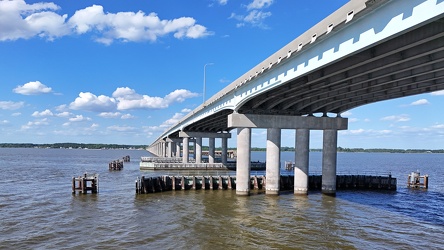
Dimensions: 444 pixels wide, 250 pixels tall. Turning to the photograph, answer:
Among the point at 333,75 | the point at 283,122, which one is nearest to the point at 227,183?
the point at 283,122

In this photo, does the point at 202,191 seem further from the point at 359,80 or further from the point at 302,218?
the point at 359,80

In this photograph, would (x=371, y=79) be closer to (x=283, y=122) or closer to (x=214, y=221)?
(x=283, y=122)

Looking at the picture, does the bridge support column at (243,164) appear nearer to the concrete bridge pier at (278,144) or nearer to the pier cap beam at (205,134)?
the concrete bridge pier at (278,144)

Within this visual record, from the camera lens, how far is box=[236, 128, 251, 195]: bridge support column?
36562 mm

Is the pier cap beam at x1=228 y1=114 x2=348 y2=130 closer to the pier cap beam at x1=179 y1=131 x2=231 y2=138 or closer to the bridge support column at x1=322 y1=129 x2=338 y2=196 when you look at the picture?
the bridge support column at x1=322 y1=129 x2=338 y2=196

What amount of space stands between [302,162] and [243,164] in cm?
662

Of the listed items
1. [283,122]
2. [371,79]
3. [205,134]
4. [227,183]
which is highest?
[371,79]

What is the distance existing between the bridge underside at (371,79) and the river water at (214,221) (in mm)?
9828

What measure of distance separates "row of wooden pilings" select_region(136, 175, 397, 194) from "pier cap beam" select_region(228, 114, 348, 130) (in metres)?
7.73

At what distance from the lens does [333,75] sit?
82.6ft

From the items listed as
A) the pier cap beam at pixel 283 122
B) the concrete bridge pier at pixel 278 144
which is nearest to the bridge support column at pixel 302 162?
the concrete bridge pier at pixel 278 144

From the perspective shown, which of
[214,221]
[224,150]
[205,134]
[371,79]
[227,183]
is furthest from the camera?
[205,134]

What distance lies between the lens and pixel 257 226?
2328 cm

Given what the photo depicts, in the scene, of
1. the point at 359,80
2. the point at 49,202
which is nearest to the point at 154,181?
the point at 49,202
